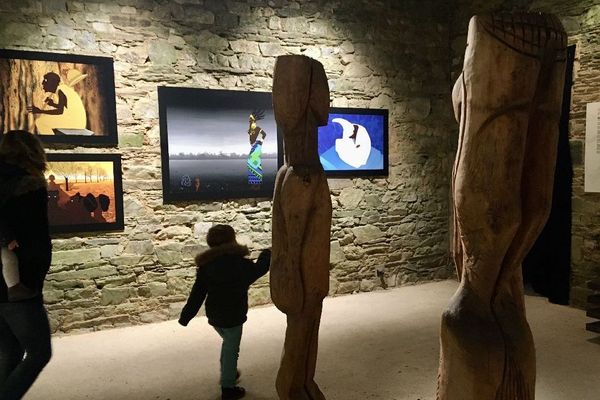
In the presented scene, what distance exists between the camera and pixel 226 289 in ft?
9.07

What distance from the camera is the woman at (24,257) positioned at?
212 centimetres

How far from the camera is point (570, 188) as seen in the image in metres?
4.46

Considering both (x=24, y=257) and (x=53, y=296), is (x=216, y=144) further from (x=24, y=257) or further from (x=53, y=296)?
(x=24, y=257)

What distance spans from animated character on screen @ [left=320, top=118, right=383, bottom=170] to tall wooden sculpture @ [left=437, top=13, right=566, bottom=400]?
3.65 metres

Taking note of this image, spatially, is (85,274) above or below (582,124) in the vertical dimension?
below

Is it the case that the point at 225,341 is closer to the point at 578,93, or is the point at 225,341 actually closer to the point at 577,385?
the point at 577,385

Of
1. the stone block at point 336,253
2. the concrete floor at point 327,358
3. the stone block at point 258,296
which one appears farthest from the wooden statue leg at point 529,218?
the stone block at point 336,253

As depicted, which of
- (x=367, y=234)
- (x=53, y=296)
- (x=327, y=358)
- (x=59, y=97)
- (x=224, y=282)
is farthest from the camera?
(x=367, y=234)

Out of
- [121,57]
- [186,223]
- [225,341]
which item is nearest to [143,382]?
[225,341]

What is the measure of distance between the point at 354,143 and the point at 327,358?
2.46m

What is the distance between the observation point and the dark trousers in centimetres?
214

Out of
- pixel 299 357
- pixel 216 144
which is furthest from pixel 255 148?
pixel 299 357

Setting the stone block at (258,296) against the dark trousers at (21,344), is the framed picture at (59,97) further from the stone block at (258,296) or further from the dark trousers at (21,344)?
the dark trousers at (21,344)

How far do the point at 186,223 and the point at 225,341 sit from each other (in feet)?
5.89
